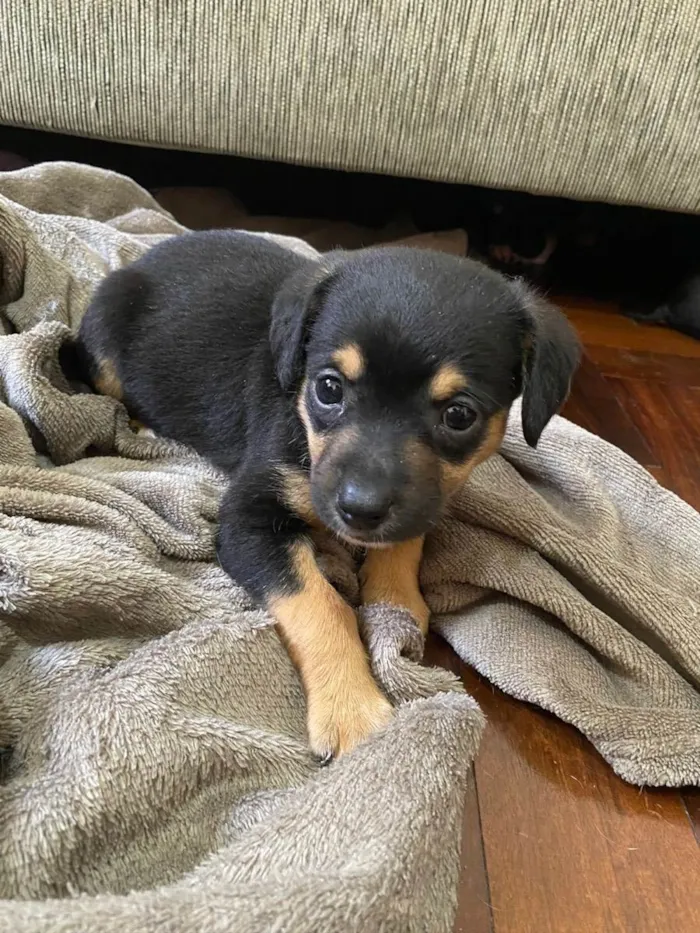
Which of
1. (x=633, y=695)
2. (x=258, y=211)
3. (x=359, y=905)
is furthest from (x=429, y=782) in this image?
(x=258, y=211)

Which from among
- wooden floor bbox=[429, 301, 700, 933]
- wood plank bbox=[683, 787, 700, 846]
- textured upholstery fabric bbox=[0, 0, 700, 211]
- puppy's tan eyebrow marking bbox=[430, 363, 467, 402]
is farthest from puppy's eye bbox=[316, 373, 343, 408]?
textured upholstery fabric bbox=[0, 0, 700, 211]

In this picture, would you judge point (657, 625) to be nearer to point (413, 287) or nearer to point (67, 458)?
point (413, 287)

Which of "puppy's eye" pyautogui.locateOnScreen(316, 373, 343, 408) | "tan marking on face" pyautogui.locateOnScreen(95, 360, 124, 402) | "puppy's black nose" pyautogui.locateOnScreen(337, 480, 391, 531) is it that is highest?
"puppy's eye" pyautogui.locateOnScreen(316, 373, 343, 408)

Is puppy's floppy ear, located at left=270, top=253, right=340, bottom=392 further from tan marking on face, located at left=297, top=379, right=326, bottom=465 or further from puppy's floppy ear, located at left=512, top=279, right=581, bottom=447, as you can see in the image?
puppy's floppy ear, located at left=512, top=279, right=581, bottom=447

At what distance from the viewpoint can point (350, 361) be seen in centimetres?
148

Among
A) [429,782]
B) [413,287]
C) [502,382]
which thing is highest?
[413,287]

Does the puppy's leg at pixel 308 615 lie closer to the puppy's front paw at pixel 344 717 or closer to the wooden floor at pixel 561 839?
the puppy's front paw at pixel 344 717

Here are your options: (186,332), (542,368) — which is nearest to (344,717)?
(542,368)

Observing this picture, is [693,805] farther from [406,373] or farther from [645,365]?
[645,365]

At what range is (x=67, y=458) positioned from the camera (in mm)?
1929

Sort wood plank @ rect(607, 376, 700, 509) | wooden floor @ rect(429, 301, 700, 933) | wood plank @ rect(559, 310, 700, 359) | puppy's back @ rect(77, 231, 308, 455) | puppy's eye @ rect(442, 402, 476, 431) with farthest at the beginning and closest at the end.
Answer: wood plank @ rect(559, 310, 700, 359)
wood plank @ rect(607, 376, 700, 509)
puppy's back @ rect(77, 231, 308, 455)
puppy's eye @ rect(442, 402, 476, 431)
wooden floor @ rect(429, 301, 700, 933)

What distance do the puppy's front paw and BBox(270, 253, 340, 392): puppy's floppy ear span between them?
0.63m

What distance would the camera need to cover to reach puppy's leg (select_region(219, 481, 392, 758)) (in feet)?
4.59

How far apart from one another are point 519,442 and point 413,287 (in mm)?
749
